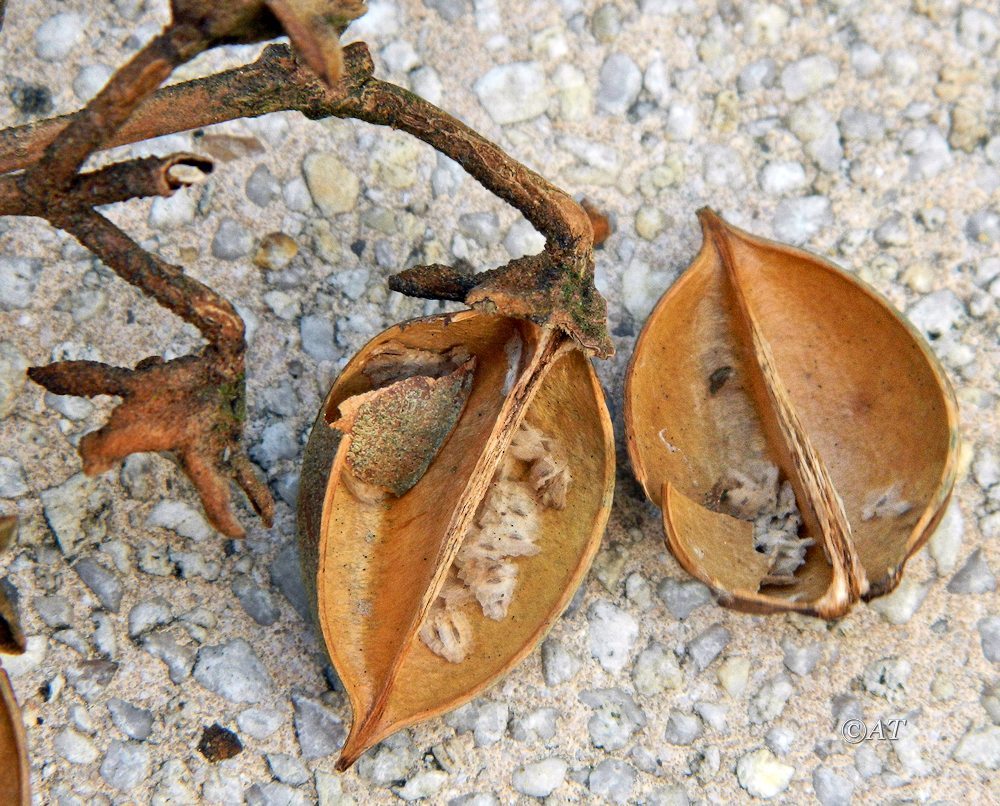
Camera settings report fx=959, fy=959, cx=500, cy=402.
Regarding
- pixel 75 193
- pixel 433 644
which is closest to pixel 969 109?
pixel 433 644

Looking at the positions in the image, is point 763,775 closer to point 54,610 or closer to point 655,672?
point 655,672

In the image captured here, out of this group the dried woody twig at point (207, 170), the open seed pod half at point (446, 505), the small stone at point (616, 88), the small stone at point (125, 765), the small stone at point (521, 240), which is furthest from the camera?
the small stone at point (616, 88)

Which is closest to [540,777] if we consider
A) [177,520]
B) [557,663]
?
[557,663]

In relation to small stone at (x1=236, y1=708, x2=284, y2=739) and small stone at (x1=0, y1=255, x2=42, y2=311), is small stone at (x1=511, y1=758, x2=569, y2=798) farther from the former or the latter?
small stone at (x1=0, y1=255, x2=42, y2=311)

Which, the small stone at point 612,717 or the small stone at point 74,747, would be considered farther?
the small stone at point 612,717

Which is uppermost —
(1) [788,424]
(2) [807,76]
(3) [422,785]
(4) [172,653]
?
(2) [807,76]

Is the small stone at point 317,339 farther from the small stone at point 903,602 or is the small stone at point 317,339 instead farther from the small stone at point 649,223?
the small stone at point 903,602

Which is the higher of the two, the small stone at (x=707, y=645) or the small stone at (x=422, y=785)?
the small stone at (x=707, y=645)

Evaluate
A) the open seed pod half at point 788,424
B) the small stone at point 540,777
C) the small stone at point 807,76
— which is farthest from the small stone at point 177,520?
the small stone at point 807,76
